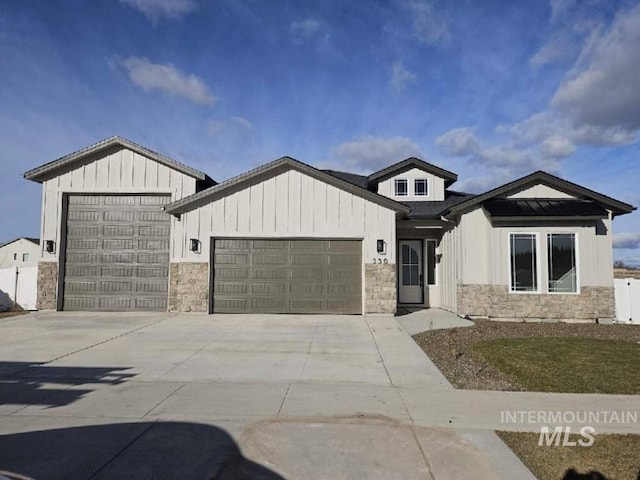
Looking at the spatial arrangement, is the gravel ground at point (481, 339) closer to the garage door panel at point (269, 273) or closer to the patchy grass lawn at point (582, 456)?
the patchy grass lawn at point (582, 456)

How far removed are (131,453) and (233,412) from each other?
49.8 inches

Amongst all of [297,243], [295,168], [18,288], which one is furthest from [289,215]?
[18,288]

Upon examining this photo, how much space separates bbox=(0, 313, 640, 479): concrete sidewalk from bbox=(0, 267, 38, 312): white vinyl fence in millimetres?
6221

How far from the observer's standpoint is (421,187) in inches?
651

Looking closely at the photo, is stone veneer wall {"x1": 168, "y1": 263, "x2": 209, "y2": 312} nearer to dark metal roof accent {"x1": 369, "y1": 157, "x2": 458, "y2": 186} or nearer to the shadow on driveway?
dark metal roof accent {"x1": 369, "y1": 157, "x2": 458, "y2": 186}

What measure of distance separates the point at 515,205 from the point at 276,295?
25.8ft

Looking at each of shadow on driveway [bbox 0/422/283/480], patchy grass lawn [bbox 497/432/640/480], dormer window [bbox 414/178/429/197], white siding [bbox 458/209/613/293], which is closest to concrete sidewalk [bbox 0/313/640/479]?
shadow on driveway [bbox 0/422/283/480]

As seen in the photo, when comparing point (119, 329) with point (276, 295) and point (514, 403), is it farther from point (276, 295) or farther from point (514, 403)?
point (514, 403)

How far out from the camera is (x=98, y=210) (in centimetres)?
1388

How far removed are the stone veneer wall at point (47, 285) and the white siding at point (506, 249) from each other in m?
13.4

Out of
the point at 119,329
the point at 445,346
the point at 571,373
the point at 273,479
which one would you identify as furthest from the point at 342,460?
the point at 119,329

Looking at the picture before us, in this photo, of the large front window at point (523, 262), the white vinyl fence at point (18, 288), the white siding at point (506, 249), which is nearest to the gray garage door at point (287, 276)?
the white siding at point (506, 249)

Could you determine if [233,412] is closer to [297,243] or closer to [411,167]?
[297,243]

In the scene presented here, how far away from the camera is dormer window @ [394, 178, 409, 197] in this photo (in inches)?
650
